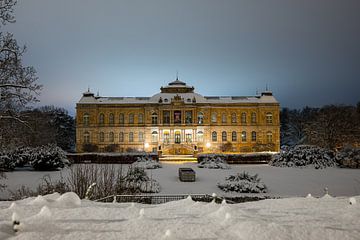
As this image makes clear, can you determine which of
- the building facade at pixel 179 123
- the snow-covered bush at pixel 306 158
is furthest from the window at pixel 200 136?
the snow-covered bush at pixel 306 158

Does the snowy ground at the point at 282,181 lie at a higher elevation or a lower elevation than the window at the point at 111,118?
lower

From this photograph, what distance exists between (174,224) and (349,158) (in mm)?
29973

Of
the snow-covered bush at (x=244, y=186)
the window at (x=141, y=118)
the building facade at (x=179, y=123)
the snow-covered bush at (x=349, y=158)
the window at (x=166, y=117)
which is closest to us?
the snow-covered bush at (x=244, y=186)

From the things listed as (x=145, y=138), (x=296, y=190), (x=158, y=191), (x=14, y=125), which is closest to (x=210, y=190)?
(x=158, y=191)

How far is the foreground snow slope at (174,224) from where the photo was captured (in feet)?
9.12

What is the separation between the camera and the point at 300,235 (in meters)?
2.82

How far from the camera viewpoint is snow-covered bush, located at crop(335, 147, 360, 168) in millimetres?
28203

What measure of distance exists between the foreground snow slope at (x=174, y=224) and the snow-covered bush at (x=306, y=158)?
1064 inches

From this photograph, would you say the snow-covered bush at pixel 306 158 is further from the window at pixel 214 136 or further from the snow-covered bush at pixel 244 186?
the window at pixel 214 136

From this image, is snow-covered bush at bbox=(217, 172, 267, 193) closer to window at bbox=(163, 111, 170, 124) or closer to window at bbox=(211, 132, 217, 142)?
window at bbox=(211, 132, 217, 142)

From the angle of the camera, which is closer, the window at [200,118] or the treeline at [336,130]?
the treeline at [336,130]

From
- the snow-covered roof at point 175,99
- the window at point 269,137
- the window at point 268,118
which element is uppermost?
the snow-covered roof at point 175,99

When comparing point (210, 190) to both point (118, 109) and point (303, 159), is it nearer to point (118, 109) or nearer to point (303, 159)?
point (303, 159)

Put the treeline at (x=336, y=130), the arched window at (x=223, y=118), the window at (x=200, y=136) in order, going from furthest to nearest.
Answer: the arched window at (x=223, y=118) < the window at (x=200, y=136) < the treeline at (x=336, y=130)
